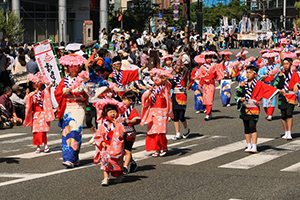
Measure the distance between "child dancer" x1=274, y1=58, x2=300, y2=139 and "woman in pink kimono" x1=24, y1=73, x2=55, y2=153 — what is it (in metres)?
5.58

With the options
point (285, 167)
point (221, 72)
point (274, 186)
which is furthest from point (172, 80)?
point (274, 186)

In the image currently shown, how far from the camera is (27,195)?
8.72m

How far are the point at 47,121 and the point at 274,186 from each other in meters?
5.69

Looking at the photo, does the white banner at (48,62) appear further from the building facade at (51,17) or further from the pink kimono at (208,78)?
the building facade at (51,17)

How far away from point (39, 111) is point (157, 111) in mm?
2711

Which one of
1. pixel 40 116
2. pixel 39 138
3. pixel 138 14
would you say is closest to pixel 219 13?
pixel 138 14

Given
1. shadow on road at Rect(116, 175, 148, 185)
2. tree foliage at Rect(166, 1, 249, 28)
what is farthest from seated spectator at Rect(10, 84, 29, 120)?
tree foliage at Rect(166, 1, 249, 28)

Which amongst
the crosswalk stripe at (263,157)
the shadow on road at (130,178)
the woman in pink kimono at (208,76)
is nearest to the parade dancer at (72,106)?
the shadow on road at (130,178)

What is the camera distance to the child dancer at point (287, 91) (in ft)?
47.4

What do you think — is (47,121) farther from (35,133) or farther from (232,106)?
(232,106)

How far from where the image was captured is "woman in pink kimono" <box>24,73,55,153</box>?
42.1ft

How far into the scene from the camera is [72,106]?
36.1ft

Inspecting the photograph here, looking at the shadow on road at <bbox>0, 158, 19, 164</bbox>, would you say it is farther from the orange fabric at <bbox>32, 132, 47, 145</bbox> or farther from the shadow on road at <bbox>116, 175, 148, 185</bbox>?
the shadow on road at <bbox>116, 175, 148, 185</bbox>

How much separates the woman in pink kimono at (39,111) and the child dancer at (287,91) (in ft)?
18.3
